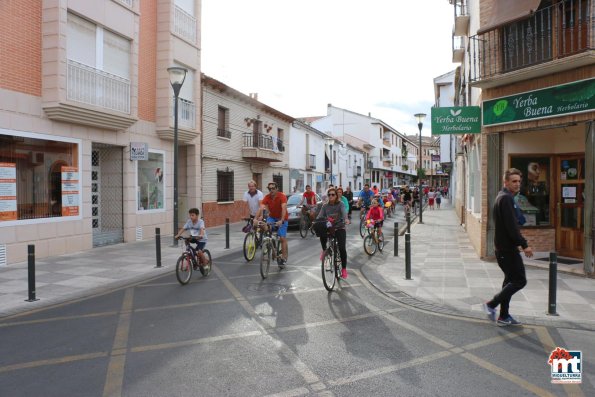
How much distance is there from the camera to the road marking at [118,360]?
12.2 feet

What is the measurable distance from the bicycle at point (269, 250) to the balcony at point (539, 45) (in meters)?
5.58

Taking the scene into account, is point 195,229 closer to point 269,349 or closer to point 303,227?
point 269,349

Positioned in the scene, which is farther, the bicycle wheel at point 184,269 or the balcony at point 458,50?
the balcony at point 458,50

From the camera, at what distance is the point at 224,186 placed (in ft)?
68.7

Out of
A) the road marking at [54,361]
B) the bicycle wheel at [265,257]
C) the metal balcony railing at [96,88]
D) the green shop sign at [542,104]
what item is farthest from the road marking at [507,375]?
the metal balcony railing at [96,88]

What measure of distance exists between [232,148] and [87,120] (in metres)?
10.1

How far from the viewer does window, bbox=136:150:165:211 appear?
14.9m

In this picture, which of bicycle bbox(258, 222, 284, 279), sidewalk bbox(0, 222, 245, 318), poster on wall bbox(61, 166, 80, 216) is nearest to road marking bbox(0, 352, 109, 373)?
sidewalk bbox(0, 222, 245, 318)

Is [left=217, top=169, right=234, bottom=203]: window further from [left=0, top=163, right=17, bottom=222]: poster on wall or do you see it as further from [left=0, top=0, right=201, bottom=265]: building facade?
[left=0, top=163, right=17, bottom=222]: poster on wall

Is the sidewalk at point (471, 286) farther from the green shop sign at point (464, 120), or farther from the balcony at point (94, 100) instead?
the balcony at point (94, 100)

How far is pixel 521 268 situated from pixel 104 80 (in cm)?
1140

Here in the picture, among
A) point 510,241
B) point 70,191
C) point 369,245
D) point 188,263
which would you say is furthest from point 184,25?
point 510,241

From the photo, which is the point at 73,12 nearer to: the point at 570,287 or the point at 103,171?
the point at 103,171

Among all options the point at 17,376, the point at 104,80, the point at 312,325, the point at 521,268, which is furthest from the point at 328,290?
the point at 104,80
